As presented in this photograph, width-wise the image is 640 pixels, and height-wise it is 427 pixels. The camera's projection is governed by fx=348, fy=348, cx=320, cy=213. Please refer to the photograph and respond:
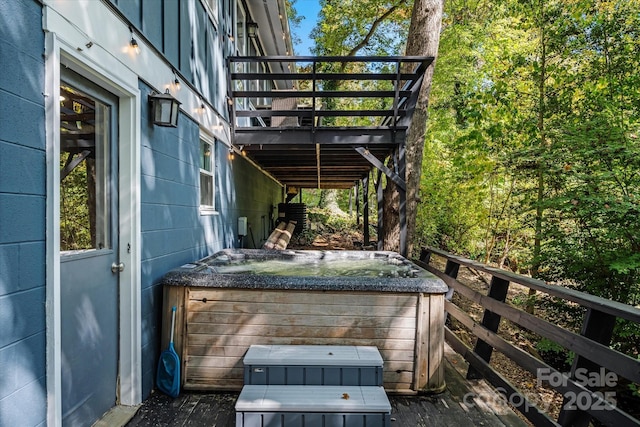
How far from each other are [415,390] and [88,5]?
137 inches

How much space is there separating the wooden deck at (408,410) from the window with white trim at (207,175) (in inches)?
86.6

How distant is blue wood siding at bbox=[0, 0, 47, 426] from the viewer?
1.49 m

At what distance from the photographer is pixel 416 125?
5.53 metres

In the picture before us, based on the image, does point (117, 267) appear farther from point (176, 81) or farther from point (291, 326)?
point (176, 81)

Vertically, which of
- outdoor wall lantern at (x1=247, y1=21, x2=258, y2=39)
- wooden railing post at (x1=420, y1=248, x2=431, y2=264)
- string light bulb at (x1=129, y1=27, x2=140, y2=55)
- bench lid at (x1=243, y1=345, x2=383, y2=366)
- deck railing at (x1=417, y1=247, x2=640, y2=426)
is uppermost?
outdoor wall lantern at (x1=247, y1=21, x2=258, y2=39)

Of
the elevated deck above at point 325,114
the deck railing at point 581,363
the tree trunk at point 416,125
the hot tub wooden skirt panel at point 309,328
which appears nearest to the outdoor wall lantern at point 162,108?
the hot tub wooden skirt panel at point 309,328

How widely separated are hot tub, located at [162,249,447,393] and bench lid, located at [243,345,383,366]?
0.12 m

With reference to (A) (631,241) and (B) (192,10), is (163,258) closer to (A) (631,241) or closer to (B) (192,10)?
(B) (192,10)

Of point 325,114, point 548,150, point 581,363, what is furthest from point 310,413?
point 548,150

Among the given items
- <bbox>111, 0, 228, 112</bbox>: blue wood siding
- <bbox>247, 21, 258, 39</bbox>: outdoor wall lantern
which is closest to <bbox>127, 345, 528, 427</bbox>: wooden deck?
<bbox>111, 0, 228, 112</bbox>: blue wood siding

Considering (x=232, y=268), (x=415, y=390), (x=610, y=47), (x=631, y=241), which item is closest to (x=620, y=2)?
(x=610, y=47)

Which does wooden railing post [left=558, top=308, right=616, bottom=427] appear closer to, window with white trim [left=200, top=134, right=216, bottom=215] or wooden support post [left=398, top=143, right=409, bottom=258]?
wooden support post [left=398, top=143, right=409, bottom=258]

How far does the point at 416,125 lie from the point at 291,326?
13.0 ft

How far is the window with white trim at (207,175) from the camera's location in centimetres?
436
